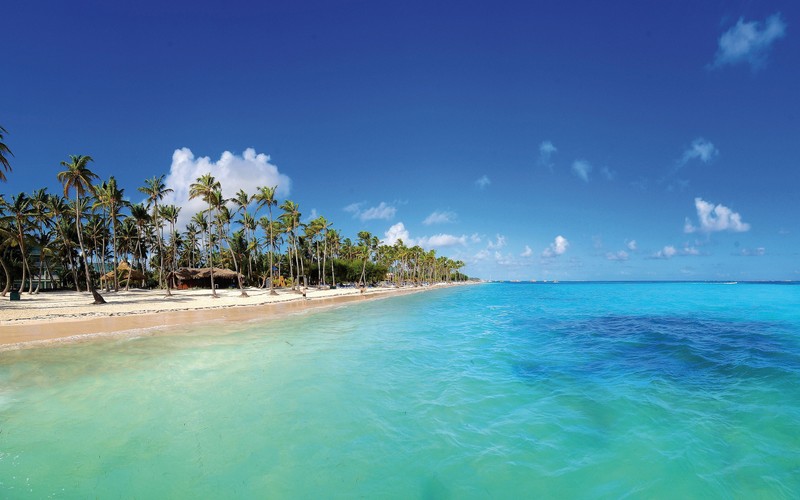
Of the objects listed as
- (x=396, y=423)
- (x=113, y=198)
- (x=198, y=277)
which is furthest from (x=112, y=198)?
(x=396, y=423)

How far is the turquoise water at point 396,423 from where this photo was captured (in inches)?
207

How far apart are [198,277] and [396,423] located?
6767 cm

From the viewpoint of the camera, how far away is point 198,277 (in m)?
64.8

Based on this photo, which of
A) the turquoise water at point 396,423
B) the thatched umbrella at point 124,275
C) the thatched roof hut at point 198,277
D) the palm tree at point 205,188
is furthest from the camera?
the thatched roof hut at point 198,277

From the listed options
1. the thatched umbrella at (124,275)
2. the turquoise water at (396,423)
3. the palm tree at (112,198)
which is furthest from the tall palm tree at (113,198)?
the turquoise water at (396,423)

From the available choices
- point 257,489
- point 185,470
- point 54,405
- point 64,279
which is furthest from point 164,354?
point 64,279

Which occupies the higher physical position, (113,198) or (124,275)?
(113,198)

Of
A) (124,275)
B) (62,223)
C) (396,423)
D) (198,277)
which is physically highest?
(62,223)

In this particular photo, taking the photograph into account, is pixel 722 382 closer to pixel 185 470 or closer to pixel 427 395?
pixel 427 395

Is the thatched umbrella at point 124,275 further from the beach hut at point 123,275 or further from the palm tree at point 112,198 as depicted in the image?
the palm tree at point 112,198

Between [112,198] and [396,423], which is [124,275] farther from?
[396,423]

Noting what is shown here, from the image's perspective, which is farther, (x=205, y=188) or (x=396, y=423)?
(x=205, y=188)

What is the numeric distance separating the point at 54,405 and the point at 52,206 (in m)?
54.3

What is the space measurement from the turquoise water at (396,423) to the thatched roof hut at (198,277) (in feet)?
178
